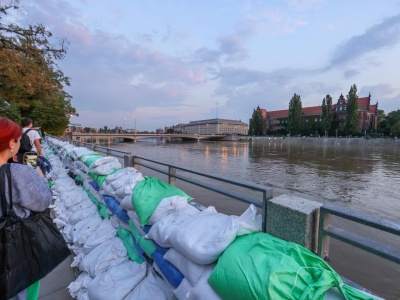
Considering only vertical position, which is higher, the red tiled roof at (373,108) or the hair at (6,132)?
the red tiled roof at (373,108)

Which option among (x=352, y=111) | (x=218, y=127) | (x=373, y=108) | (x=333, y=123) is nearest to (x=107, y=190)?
(x=352, y=111)

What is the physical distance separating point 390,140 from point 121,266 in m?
68.2

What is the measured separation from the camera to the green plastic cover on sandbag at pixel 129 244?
8.68ft

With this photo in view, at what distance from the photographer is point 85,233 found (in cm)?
332

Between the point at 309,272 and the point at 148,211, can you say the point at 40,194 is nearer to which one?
the point at 148,211

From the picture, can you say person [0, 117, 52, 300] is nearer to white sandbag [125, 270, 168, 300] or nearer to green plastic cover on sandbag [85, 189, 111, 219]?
white sandbag [125, 270, 168, 300]

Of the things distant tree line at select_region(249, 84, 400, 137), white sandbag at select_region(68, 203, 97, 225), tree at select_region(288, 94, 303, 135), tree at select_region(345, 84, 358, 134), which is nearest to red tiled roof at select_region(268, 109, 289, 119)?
distant tree line at select_region(249, 84, 400, 137)

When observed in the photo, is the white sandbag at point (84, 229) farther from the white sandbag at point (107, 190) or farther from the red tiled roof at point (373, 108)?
the red tiled roof at point (373, 108)

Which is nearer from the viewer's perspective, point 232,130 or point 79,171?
point 79,171

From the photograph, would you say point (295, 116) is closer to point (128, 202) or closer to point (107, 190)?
point (107, 190)

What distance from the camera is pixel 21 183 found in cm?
142

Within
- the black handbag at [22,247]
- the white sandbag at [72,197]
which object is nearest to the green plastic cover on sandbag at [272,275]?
the black handbag at [22,247]

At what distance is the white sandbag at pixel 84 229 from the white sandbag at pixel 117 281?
987mm

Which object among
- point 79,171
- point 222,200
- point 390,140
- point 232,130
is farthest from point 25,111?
point 232,130
